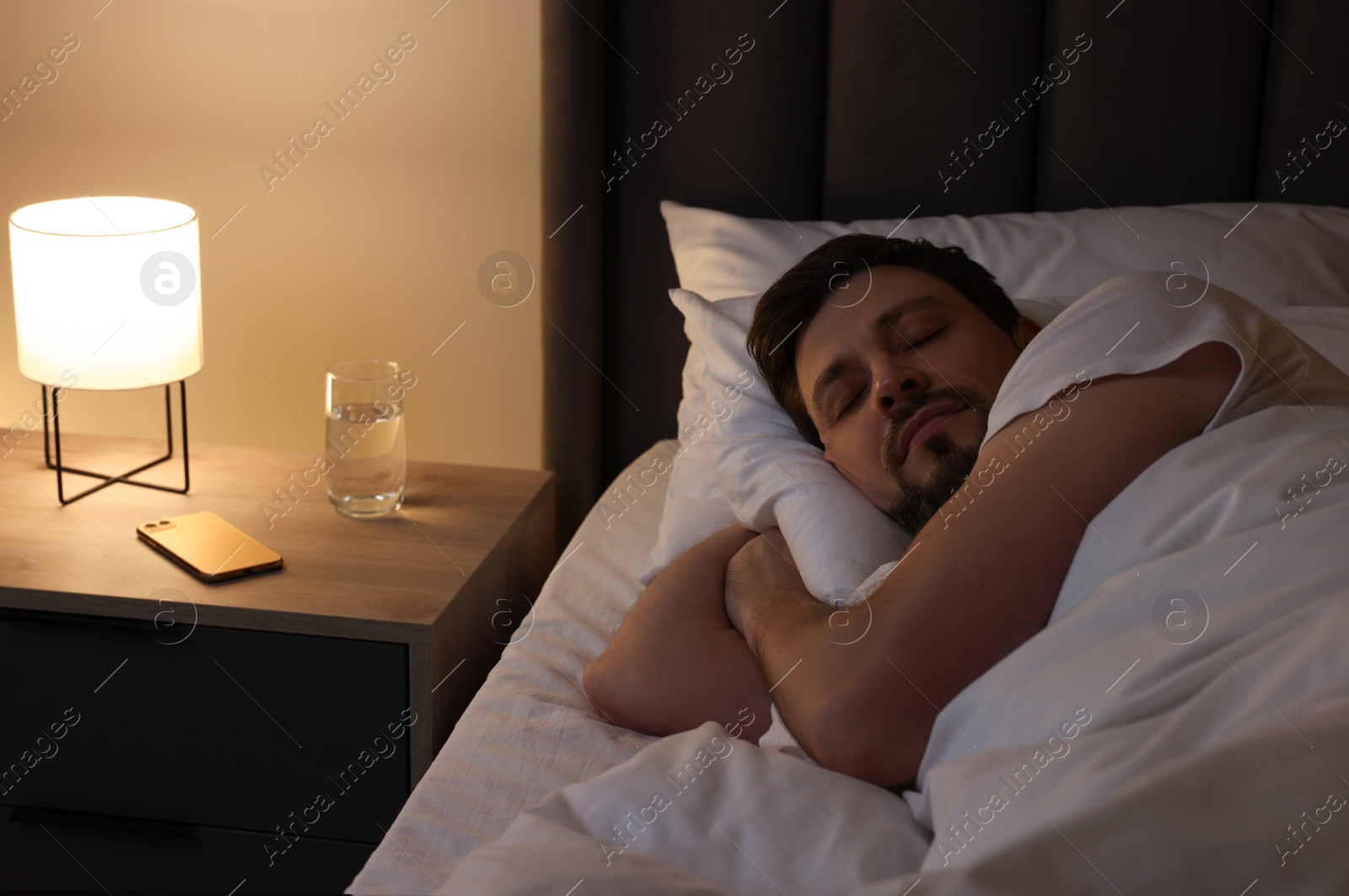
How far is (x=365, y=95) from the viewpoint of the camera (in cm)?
170

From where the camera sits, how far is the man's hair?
1.21m

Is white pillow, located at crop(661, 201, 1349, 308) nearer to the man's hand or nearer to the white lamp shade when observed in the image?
the man's hand

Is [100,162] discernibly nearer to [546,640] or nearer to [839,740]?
[546,640]

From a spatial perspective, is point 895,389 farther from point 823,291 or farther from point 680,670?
point 680,670

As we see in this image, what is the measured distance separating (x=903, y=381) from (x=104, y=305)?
984 millimetres

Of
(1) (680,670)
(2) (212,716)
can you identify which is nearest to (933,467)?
(1) (680,670)

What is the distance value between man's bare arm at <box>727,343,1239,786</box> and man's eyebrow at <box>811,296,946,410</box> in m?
0.34

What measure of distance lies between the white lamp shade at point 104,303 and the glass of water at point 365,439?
222 mm

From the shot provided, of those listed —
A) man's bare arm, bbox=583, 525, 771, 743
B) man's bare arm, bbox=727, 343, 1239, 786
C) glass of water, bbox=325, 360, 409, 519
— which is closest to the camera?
man's bare arm, bbox=727, 343, 1239, 786

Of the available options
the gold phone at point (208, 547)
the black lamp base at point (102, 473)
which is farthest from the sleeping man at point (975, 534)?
the black lamp base at point (102, 473)

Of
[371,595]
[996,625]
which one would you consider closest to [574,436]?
[371,595]

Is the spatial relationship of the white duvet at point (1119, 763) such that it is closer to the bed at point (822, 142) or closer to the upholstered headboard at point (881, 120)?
the bed at point (822, 142)

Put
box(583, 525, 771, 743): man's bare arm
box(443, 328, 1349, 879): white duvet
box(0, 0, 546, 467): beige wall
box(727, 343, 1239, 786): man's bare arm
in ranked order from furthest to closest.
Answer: box(0, 0, 546, 467): beige wall < box(583, 525, 771, 743): man's bare arm < box(727, 343, 1239, 786): man's bare arm < box(443, 328, 1349, 879): white duvet

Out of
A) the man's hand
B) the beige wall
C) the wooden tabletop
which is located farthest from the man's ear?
the beige wall
